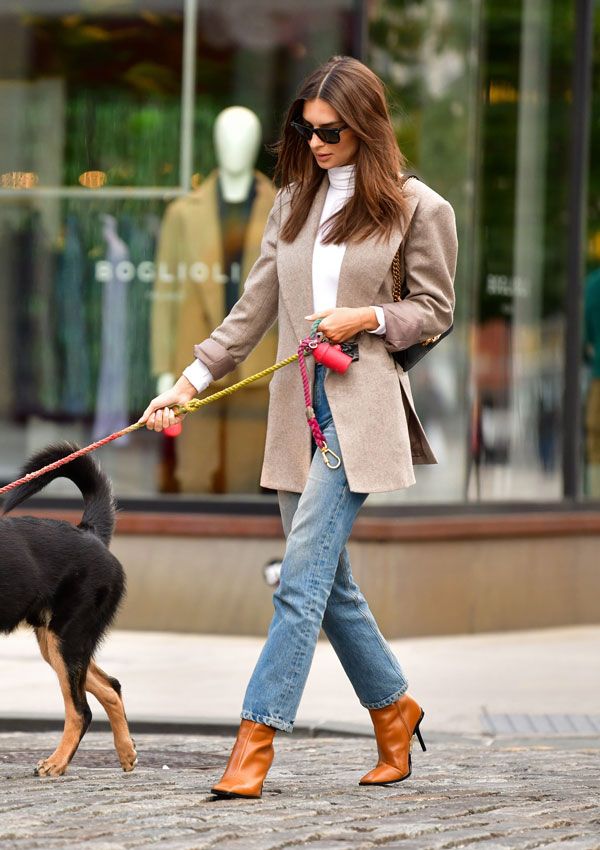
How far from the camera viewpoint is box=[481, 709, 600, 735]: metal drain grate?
278 inches

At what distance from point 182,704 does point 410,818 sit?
9.54 ft

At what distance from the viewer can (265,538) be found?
395 inches

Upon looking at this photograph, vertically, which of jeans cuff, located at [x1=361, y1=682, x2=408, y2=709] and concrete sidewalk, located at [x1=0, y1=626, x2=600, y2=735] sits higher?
jeans cuff, located at [x1=361, y1=682, x2=408, y2=709]

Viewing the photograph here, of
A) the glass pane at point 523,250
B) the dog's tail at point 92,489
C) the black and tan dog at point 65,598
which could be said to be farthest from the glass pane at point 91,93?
the black and tan dog at point 65,598

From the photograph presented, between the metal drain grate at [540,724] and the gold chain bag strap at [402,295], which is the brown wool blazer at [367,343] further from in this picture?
the metal drain grate at [540,724]

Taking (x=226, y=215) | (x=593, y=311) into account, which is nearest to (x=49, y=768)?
(x=226, y=215)

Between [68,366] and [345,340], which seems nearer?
[345,340]

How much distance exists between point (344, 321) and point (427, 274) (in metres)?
0.34

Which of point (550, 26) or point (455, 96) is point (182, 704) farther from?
point (550, 26)

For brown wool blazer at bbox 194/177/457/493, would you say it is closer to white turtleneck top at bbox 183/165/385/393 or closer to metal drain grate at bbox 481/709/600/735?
white turtleneck top at bbox 183/165/385/393

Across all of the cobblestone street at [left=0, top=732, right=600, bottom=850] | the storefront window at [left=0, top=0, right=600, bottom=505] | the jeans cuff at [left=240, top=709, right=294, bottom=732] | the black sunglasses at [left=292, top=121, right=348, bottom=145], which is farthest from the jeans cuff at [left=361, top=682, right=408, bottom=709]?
the storefront window at [left=0, top=0, right=600, bottom=505]

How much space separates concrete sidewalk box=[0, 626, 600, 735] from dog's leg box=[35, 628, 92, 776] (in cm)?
146

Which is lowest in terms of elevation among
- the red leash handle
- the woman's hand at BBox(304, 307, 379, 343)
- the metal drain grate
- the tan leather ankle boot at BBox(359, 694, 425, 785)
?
the metal drain grate

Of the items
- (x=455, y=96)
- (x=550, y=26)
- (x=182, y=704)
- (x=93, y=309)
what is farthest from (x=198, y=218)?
(x=182, y=704)
